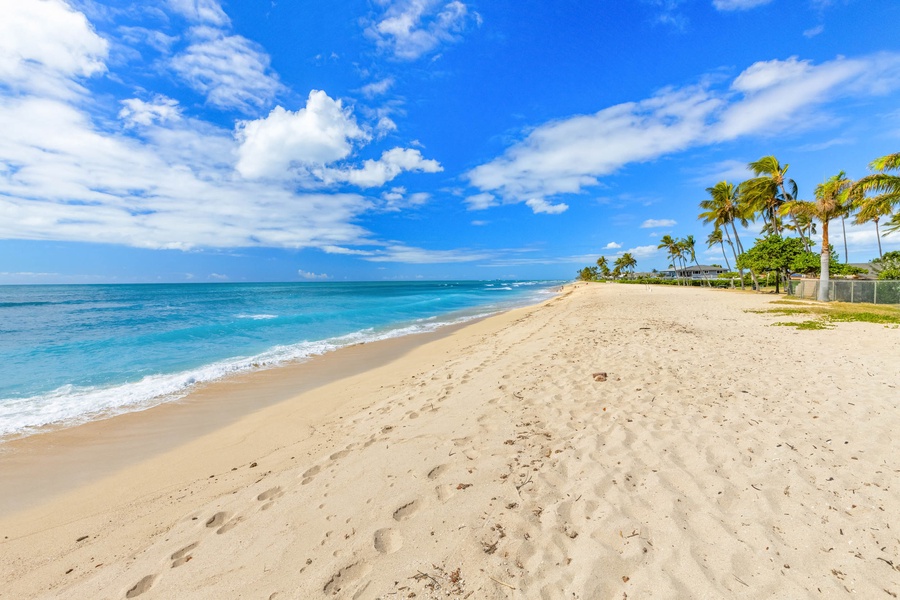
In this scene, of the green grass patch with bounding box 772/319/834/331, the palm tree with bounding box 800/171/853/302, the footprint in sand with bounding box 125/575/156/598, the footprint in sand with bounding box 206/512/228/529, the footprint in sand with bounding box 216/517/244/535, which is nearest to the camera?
the footprint in sand with bounding box 125/575/156/598

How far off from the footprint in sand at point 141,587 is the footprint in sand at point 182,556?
16 cm

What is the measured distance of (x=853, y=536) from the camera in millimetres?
2553

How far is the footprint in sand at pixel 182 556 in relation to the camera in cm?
291

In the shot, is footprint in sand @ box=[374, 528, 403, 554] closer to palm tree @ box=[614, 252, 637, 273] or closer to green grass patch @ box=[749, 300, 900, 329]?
green grass patch @ box=[749, 300, 900, 329]

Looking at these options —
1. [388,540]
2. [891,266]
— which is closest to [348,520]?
[388,540]

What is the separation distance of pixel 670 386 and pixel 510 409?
9.58ft

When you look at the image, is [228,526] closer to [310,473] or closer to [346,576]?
[310,473]

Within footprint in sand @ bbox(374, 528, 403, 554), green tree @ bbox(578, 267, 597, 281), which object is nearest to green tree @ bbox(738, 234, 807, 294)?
A: footprint in sand @ bbox(374, 528, 403, 554)

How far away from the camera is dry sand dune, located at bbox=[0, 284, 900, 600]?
94.1 inches

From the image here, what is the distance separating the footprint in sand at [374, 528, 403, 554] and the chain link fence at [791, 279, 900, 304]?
26197mm

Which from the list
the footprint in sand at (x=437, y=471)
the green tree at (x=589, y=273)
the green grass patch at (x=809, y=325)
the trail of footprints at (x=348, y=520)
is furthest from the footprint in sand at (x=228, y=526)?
the green tree at (x=589, y=273)

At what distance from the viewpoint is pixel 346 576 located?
2502 millimetres

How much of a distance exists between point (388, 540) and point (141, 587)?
6.45 ft

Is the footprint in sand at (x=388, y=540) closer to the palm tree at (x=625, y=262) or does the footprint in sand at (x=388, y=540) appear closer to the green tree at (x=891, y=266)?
the green tree at (x=891, y=266)
